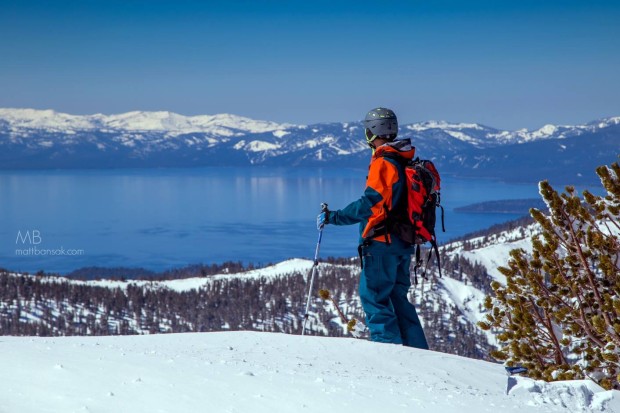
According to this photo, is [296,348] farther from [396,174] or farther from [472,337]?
[472,337]

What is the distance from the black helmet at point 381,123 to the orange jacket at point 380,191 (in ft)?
1.08

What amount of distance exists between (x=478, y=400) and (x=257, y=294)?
148 m

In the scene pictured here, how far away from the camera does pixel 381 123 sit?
27.8 ft

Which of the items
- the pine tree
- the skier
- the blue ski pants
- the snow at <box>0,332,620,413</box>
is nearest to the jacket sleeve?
the skier

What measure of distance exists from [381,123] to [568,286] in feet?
11.0

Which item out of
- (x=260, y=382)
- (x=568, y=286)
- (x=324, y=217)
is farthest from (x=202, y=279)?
(x=260, y=382)

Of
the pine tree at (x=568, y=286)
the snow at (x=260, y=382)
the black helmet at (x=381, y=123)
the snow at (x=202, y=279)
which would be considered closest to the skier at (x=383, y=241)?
the black helmet at (x=381, y=123)

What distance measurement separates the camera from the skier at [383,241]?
8055mm

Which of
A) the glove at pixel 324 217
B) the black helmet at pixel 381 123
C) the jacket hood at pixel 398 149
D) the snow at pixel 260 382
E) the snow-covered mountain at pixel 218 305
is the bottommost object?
the snow-covered mountain at pixel 218 305

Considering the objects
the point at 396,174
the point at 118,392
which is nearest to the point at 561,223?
the point at 396,174

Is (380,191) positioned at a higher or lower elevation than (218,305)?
higher

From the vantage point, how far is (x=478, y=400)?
5508 mm

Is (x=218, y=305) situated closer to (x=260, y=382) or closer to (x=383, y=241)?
(x=383, y=241)

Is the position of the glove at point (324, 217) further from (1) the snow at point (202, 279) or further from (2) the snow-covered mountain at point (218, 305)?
(1) the snow at point (202, 279)
